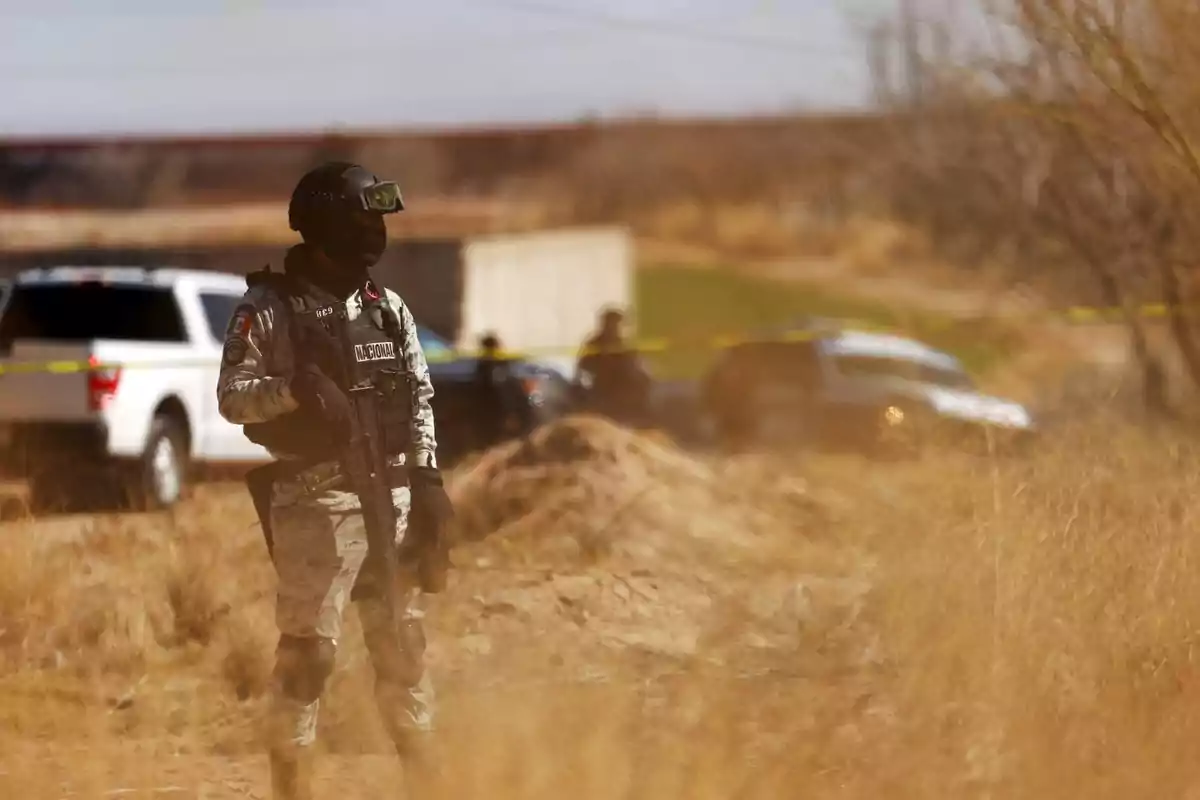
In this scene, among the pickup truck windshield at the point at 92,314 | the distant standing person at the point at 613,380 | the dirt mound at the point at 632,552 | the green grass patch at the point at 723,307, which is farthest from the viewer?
the green grass patch at the point at 723,307

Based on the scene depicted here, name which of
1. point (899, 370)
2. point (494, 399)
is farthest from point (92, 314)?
point (899, 370)

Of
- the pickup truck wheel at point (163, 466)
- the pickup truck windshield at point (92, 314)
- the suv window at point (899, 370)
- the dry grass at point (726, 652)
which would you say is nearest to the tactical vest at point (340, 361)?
the dry grass at point (726, 652)

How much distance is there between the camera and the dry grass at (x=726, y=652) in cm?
485

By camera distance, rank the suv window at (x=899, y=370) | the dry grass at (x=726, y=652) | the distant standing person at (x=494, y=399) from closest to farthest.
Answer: the dry grass at (x=726, y=652) → the distant standing person at (x=494, y=399) → the suv window at (x=899, y=370)

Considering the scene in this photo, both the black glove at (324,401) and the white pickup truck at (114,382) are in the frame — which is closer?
the black glove at (324,401)

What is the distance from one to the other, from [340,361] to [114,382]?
16.0ft

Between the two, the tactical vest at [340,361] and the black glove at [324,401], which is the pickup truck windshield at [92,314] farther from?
the black glove at [324,401]

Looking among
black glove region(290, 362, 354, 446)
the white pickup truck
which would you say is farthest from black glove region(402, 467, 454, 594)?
the white pickup truck

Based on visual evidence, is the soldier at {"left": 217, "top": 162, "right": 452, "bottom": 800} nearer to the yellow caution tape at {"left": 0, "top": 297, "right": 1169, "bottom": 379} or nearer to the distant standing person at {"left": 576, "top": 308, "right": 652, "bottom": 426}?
the yellow caution tape at {"left": 0, "top": 297, "right": 1169, "bottom": 379}

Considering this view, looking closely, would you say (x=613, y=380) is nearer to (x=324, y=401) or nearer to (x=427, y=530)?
(x=427, y=530)

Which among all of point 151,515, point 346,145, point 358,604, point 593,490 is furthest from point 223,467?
point 346,145

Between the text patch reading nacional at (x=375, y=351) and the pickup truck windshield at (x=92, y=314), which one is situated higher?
the pickup truck windshield at (x=92, y=314)

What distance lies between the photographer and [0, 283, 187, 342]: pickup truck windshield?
899 centimetres

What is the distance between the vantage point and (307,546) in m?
4.33
